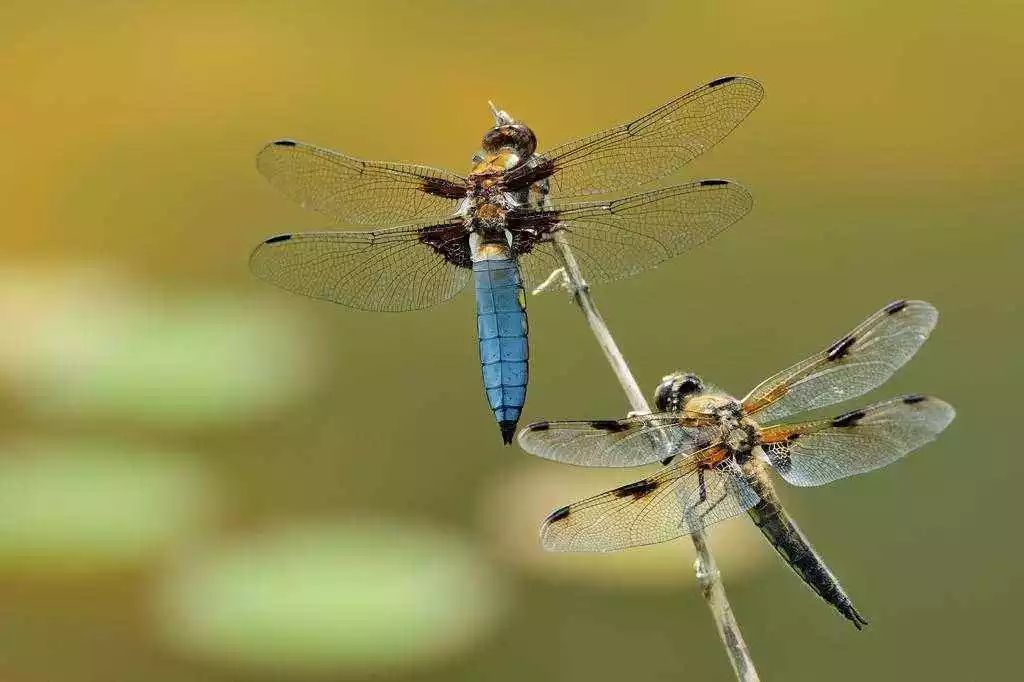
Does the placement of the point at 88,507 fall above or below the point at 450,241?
above

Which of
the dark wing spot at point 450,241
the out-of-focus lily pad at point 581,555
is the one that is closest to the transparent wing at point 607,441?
the dark wing spot at point 450,241

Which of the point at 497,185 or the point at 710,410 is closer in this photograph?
the point at 710,410

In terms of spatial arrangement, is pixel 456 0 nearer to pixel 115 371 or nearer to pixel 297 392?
pixel 297 392

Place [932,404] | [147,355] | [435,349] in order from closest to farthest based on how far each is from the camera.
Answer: [932,404], [147,355], [435,349]

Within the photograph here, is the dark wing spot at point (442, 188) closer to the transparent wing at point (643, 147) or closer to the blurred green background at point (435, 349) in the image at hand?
the transparent wing at point (643, 147)

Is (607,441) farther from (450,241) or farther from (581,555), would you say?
(581,555)

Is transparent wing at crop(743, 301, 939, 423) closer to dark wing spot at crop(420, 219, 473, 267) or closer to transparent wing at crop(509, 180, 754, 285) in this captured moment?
transparent wing at crop(509, 180, 754, 285)

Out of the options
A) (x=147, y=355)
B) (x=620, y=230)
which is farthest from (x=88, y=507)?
(x=620, y=230)

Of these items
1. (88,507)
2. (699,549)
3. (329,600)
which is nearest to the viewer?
(699,549)
